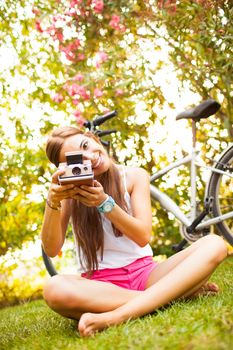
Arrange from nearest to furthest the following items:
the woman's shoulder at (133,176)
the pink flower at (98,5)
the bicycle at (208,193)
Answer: the woman's shoulder at (133,176), the bicycle at (208,193), the pink flower at (98,5)

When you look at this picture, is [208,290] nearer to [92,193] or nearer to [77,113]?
[92,193]

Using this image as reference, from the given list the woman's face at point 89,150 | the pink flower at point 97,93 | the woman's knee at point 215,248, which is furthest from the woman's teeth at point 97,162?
the pink flower at point 97,93

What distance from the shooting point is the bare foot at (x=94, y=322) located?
76.0 inches

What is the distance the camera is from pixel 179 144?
4594mm

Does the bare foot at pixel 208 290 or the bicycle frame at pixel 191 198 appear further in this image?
the bicycle frame at pixel 191 198

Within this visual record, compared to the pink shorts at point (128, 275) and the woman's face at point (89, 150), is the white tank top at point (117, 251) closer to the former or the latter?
the pink shorts at point (128, 275)

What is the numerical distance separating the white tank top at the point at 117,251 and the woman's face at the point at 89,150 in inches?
7.9

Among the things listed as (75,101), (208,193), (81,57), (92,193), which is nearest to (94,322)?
(92,193)

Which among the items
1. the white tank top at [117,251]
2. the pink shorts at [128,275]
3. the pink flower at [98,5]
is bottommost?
the pink shorts at [128,275]

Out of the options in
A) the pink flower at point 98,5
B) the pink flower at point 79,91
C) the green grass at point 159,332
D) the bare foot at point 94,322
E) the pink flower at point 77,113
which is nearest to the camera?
the green grass at point 159,332

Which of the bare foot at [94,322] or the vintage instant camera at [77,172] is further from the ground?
the vintage instant camera at [77,172]

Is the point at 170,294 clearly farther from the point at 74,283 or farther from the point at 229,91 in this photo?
the point at 229,91

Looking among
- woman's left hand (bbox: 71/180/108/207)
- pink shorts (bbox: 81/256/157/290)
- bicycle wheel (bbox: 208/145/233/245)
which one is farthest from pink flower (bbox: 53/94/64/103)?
woman's left hand (bbox: 71/180/108/207)

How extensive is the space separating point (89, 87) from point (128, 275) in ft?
7.26
